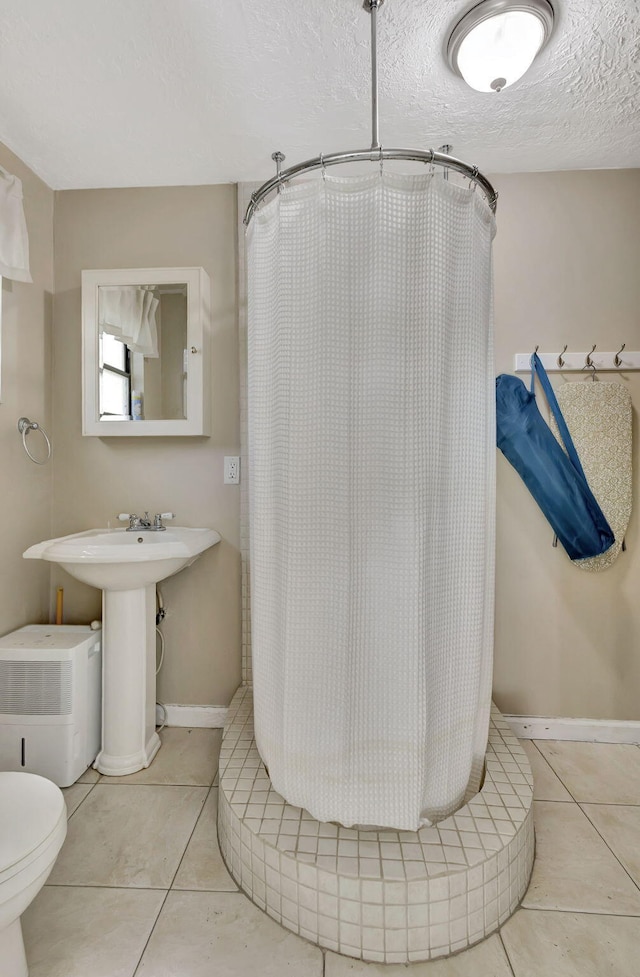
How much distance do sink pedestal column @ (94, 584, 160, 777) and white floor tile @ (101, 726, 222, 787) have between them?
47 mm

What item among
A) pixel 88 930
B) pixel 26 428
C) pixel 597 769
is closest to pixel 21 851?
pixel 88 930

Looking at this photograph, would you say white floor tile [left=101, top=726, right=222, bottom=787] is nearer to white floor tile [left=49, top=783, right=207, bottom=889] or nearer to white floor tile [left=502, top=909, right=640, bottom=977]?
white floor tile [left=49, top=783, right=207, bottom=889]

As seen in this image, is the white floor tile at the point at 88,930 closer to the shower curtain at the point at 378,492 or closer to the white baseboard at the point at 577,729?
the shower curtain at the point at 378,492

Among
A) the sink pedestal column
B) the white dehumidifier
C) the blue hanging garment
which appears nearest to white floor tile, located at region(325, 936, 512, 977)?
the sink pedestal column

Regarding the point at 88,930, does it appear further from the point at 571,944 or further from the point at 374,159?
the point at 374,159

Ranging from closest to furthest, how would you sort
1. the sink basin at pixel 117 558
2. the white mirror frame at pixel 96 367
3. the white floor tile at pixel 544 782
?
1. the sink basin at pixel 117 558
2. the white floor tile at pixel 544 782
3. the white mirror frame at pixel 96 367

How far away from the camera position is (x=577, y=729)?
209 centimetres

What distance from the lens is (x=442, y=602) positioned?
1263mm

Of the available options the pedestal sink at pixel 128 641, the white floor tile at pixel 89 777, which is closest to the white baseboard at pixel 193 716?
the pedestal sink at pixel 128 641

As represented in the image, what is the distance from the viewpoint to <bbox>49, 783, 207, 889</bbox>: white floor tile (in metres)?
1.39

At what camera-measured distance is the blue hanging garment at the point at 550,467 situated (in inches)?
79.7

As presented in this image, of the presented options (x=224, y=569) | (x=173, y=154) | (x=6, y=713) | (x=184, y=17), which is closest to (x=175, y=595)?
(x=224, y=569)

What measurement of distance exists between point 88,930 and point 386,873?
0.77 m

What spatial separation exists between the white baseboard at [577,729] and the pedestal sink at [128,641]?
4.97ft
